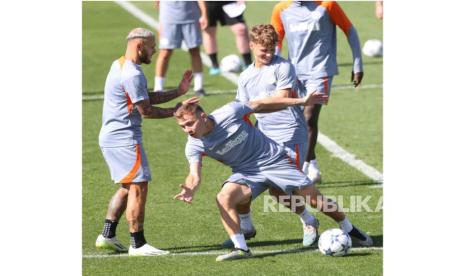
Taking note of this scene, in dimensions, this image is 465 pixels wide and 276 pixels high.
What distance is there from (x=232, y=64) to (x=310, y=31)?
8.41 m

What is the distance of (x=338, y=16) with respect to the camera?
14.2m

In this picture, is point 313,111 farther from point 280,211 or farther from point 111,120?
point 111,120

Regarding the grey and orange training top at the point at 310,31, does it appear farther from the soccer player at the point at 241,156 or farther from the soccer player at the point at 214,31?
the soccer player at the point at 214,31

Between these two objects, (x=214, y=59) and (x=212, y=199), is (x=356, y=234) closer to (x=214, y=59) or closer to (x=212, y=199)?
(x=212, y=199)

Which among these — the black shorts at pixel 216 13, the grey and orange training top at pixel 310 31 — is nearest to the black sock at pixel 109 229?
the grey and orange training top at pixel 310 31

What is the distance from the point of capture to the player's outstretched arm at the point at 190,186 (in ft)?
34.8

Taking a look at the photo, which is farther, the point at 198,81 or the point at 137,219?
the point at 198,81

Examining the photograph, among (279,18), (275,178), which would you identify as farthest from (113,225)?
(279,18)

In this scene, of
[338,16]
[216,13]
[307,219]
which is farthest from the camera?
[216,13]

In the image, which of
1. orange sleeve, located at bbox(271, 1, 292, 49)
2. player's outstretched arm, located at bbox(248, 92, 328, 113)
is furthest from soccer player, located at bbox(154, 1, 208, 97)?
player's outstretched arm, located at bbox(248, 92, 328, 113)

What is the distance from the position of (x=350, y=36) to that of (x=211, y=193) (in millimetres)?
2471

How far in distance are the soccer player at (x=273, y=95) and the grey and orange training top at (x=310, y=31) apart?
197cm

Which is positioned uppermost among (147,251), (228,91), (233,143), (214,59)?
(214,59)

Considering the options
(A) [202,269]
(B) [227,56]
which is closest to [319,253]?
(A) [202,269]
